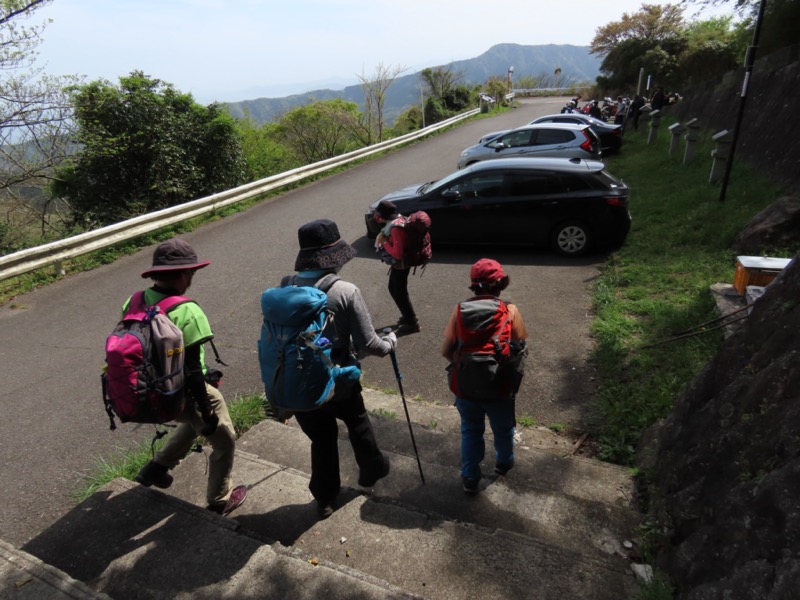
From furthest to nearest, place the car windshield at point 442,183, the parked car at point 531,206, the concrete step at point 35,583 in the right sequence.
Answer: the car windshield at point 442,183 < the parked car at point 531,206 < the concrete step at point 35,583

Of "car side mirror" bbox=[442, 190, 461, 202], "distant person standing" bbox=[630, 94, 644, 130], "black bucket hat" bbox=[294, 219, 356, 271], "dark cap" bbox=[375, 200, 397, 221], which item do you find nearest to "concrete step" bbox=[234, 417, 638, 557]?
"black bucket hat" bbox=[294, 219, 356, 271]

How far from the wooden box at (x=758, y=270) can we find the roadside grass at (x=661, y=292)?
1.69ft

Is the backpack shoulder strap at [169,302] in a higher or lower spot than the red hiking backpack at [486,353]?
higher

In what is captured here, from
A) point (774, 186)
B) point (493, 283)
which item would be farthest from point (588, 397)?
point (774, 186)

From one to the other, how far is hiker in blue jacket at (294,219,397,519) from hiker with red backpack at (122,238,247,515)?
22.1 inches

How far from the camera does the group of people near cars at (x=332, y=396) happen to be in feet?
9.46

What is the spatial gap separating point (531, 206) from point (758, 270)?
402 centimetres

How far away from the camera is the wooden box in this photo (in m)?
4.60

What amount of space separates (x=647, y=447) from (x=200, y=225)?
9901mm

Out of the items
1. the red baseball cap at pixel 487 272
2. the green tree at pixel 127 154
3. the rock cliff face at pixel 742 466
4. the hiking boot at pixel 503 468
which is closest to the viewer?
the rock cliff face at pixel 742 466

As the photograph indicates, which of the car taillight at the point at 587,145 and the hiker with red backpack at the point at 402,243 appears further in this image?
the car taillight at the point at 587,145

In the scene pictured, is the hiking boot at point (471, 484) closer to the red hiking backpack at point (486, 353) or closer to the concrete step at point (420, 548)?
the concrete step at point (420, 548)

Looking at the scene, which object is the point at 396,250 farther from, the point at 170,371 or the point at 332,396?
the point at 170,371

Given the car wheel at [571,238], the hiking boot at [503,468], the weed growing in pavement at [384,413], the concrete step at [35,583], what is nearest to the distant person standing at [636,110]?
the car wheel at [571,238]
